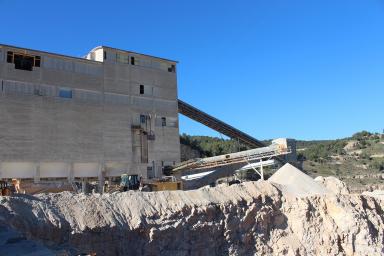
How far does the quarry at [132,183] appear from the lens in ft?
65.2

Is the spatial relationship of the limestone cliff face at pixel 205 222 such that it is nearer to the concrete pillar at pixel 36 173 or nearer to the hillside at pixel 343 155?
the concrete pillar at pixel 36 173

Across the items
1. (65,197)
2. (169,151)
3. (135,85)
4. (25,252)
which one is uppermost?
(135,85)

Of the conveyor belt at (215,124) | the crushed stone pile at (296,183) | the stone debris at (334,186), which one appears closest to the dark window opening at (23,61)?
the conveyor belt at (215,124)

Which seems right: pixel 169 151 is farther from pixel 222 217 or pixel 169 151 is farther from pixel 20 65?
pixel 222 217

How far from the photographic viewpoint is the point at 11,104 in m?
33.1

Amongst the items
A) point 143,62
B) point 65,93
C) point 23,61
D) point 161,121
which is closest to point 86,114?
point 65,93

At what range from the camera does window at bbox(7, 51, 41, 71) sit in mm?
33875

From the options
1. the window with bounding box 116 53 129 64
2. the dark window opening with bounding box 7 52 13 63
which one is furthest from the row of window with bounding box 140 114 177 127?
the dark window opening with bounding box 7 52 13 63

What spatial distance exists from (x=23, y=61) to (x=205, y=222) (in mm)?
20303

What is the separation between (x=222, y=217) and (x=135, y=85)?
19.0m

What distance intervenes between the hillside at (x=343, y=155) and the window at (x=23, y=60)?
26216 millimetres

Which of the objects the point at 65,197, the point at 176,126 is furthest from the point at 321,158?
the point at 65,197

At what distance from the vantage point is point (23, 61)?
1367 inches

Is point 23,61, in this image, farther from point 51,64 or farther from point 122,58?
point 122,58
